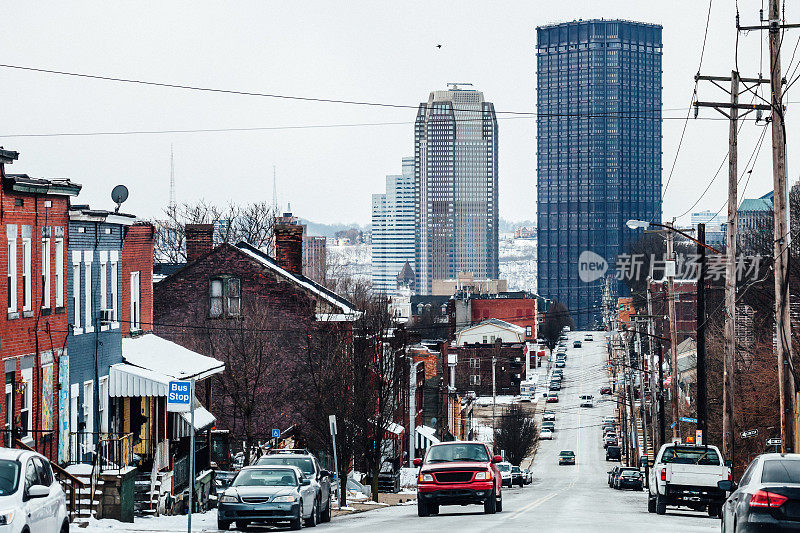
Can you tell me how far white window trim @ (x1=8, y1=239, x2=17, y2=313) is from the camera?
26.7 m

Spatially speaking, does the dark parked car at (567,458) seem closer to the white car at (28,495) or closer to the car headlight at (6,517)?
the white car at (28,495)

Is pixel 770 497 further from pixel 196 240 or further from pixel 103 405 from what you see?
pixel 196 240

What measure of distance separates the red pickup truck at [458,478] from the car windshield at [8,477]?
13550mm

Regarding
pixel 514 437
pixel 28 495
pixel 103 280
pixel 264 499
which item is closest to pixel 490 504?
pixel 264 499

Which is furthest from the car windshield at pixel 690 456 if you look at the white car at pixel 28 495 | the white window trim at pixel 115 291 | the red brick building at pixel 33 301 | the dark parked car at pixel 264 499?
the white car at pixel 28 495

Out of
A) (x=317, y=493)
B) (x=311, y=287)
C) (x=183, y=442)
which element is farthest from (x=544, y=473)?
(x=317, y=493)

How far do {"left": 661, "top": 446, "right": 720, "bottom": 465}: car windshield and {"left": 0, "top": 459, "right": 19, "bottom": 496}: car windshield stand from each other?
19.1 m

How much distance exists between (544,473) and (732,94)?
66850 millimetres

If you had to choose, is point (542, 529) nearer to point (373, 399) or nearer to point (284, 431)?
point (373, 399)

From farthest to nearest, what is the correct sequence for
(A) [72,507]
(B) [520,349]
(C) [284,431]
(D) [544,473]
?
(B) [520,349] < (D) [544,473] < (C) [284,431] < (A) [72,507]

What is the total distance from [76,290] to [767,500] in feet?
68.1

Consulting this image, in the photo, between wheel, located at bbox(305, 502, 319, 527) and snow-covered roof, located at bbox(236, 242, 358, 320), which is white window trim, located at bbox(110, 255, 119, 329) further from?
snow-covered roof, located at bbox(236, 242, 358, 320)

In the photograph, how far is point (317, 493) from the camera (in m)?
27.1

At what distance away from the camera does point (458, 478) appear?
27531 mm
